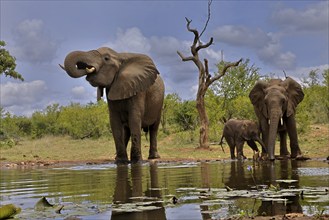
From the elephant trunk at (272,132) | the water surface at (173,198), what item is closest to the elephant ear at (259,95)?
the elephant trunk at (272,132)

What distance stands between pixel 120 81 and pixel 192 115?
2536 cm

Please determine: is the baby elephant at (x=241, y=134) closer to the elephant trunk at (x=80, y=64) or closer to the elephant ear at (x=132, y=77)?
the elephant ear at (x=132, y=77)

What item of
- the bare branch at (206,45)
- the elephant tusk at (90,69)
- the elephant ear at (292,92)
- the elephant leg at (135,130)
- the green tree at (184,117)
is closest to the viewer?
the elephant tusk at (90,69)

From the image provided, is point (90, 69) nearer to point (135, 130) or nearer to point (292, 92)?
point (135, 130)

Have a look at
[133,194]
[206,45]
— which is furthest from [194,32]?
[133,194]

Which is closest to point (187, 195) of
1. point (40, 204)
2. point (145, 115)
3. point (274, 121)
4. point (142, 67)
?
point (40, 204)

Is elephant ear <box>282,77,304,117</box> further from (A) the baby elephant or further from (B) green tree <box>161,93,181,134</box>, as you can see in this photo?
(B) green tree <box>161,93,181,134</box>

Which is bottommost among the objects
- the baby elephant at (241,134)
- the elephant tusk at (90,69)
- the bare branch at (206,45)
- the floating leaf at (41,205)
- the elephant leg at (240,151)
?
the floating leaf at (41,205)

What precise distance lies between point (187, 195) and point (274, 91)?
9859mm

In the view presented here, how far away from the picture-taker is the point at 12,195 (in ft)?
26.9

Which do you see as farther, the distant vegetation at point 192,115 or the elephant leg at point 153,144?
the distant vegetation at point 192,115

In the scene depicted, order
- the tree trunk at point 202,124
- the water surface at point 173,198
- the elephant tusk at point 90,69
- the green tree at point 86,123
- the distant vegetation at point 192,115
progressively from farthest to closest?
the green tree at point 86,123 → the distant vegetation at point 192,115 → the tree trunk at point 202,124 → the elephant tusk at point 90,69 → the water surface at point 173,198

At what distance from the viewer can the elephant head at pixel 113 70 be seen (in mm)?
14883

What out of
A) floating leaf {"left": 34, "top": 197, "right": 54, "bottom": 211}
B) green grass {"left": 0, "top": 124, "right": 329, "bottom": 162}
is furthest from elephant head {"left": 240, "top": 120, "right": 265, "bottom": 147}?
floating leaf {"left": 34, "top": 197, "right": 54, "bottom": 211}
